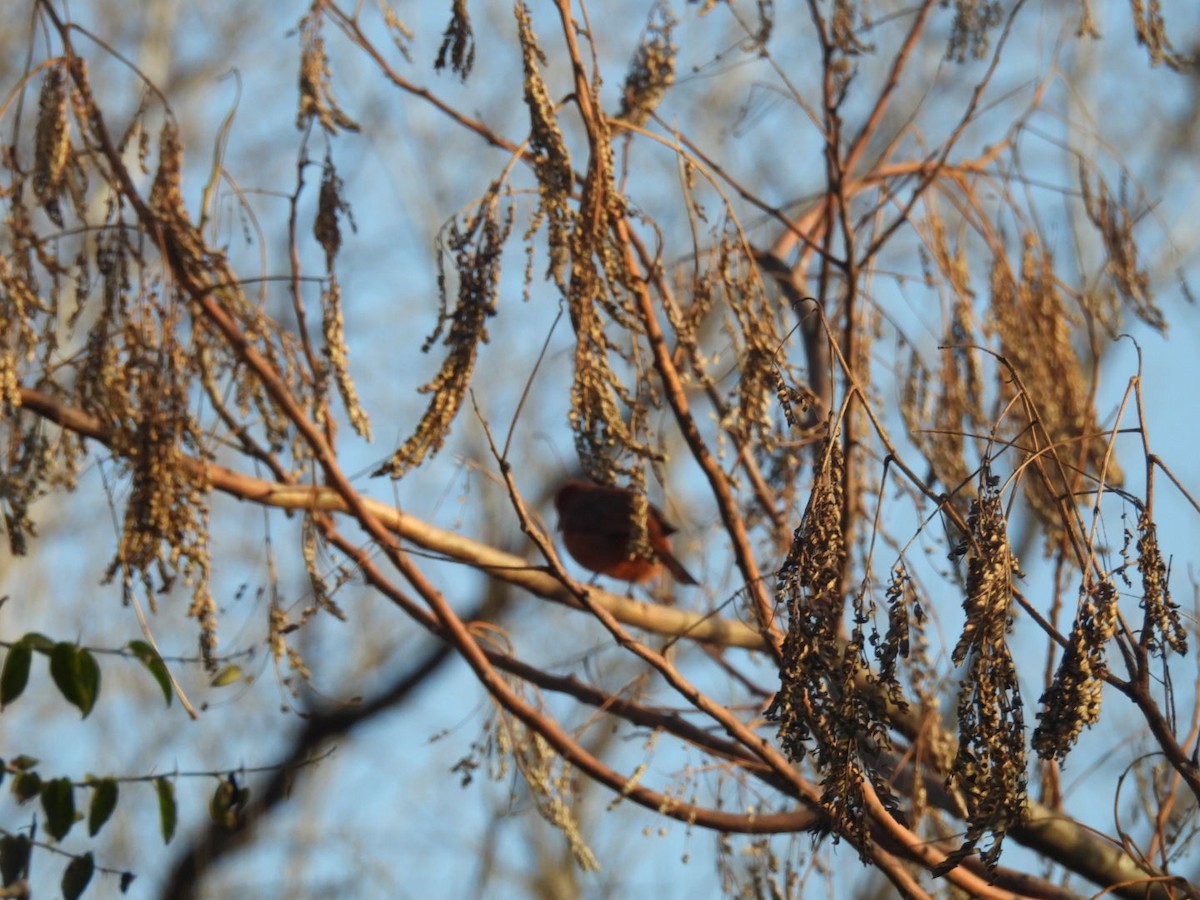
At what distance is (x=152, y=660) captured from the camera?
228 cm

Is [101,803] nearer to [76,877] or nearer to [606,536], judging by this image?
[76,877]

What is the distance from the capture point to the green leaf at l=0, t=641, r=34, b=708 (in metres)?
2.10

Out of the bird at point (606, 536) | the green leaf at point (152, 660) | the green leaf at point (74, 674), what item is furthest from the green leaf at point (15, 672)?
the bird at point (606, 536)

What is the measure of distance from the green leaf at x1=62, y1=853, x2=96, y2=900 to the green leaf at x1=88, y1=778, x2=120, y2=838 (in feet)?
0.13

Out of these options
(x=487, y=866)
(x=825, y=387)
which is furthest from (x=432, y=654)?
(x=825, y=387)

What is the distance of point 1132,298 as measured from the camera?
3283 millimetres

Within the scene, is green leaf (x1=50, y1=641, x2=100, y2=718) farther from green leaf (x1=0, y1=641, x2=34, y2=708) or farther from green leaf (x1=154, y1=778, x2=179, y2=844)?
green leaf (x1=154, y1=778, x2=179, y2=844)

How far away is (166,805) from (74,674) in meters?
0.27

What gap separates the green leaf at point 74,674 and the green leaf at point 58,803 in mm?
119

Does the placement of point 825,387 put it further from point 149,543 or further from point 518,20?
point 149,543

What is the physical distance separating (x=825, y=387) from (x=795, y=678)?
246 cm

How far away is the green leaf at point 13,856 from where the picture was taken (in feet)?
6.81

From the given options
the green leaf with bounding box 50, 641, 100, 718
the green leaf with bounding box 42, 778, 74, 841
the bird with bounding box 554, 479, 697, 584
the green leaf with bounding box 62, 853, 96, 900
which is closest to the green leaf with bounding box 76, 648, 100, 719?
the green leaf with bounding box 50, 641, 100, 718

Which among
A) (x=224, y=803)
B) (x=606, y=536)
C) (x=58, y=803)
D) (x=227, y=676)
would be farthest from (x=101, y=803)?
(x=606, y=536)
